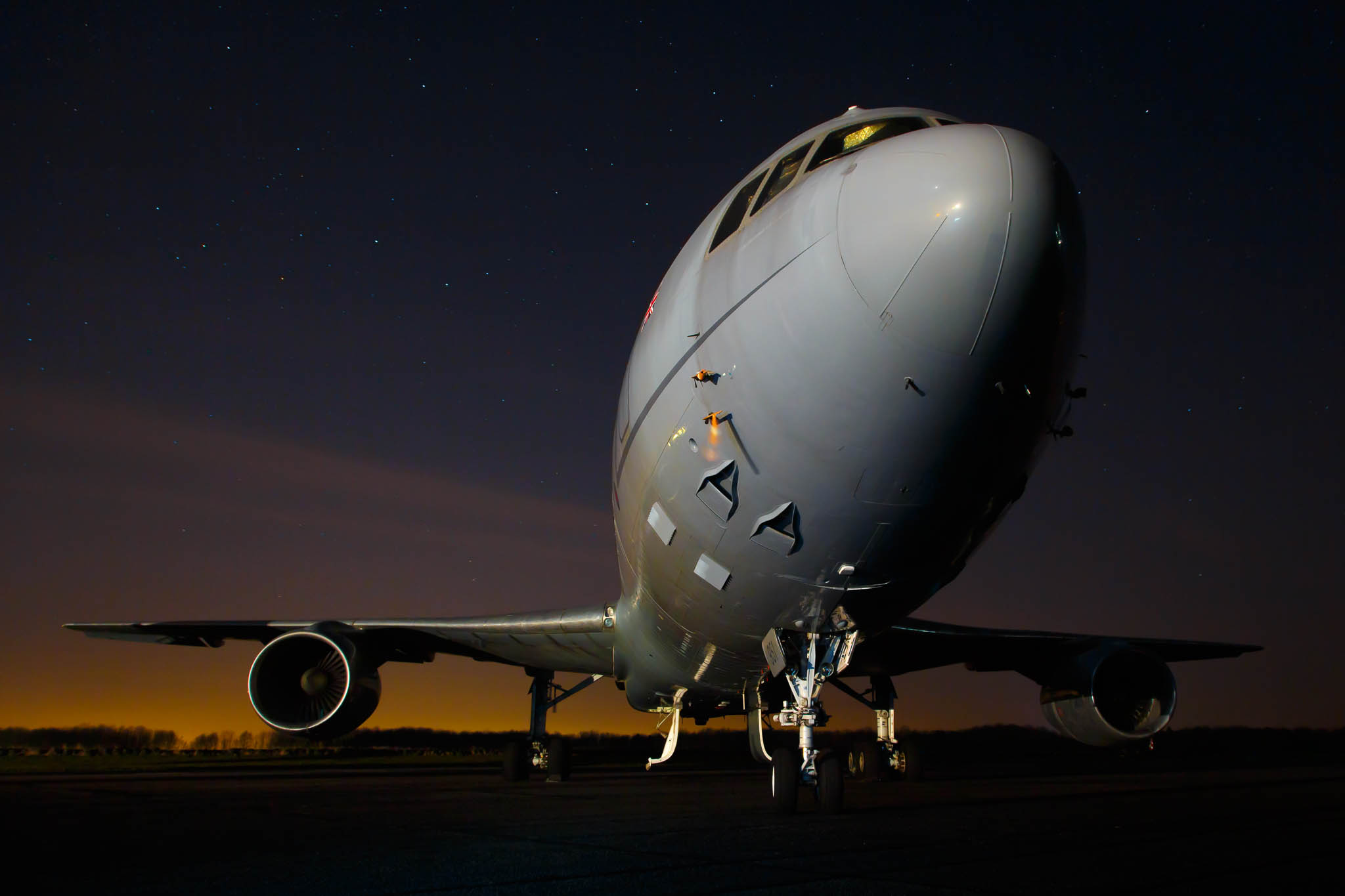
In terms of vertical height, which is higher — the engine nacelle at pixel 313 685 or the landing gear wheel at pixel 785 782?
the engine nacelle at pixel 313 685

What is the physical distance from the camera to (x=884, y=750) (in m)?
15.2

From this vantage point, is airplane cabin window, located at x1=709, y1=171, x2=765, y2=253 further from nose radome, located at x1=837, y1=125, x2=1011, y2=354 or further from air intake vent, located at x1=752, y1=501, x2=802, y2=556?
air intake vent, located at x1=752, y1=501, x2=802, y2=556

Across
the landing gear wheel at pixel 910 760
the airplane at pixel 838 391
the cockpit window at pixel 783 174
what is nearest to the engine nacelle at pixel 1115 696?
the landing gear wheel at pixel 910 760

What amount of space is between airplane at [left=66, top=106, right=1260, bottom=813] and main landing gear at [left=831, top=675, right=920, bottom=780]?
21.0 ft

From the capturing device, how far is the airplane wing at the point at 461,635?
13531 millimetres

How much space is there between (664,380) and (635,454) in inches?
39.0

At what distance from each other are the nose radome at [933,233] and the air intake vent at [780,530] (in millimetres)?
1659

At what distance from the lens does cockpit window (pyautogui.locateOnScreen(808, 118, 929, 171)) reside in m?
6.02

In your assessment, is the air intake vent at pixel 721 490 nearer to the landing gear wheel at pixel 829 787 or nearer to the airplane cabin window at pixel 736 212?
the airplane cabin window at pixel 736 212

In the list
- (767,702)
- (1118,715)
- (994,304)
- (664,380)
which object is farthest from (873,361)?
(1118,715)

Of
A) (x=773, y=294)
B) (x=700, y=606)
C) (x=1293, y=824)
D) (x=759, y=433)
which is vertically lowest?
(x=1293, y=824)

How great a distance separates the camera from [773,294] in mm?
5516

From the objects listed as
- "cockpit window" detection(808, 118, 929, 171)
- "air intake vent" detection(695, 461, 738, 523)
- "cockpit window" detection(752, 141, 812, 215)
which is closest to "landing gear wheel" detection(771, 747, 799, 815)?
"air intake vent" detection(695, 461, 738, 523)

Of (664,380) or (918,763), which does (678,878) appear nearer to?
(664,380)
